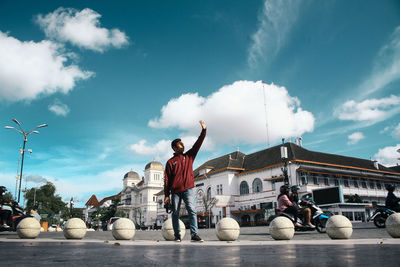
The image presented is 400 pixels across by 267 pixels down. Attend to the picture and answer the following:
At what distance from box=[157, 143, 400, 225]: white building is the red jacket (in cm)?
3444

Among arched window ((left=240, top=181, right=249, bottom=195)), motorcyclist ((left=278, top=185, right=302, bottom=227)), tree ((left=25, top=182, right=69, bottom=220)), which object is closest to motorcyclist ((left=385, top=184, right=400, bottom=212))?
motorcyclist ((left=278, top=185, right=302, bottom=227))

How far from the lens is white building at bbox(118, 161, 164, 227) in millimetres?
80812

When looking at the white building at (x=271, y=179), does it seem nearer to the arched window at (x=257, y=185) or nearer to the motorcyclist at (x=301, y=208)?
the arched window at (x=257, y=185)

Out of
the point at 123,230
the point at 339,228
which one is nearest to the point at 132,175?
the point at 123,230

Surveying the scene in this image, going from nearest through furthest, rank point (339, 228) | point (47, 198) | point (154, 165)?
point (339, 228) → point (47, 198) → point (154, 165)

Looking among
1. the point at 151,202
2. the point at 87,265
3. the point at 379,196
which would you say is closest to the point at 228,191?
the point at 379,196

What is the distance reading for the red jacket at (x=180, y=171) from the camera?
21.4ft

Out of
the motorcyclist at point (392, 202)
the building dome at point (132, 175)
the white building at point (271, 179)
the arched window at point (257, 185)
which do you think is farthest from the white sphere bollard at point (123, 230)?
the building dome at point (132, 175)

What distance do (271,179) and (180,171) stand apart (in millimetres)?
40343

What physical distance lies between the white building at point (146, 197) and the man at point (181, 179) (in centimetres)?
7408

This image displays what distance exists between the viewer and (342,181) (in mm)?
45156

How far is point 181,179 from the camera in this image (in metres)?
6.51

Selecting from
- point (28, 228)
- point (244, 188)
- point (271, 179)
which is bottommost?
point (28, 228)

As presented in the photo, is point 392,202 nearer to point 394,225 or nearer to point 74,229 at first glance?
point 394,225
